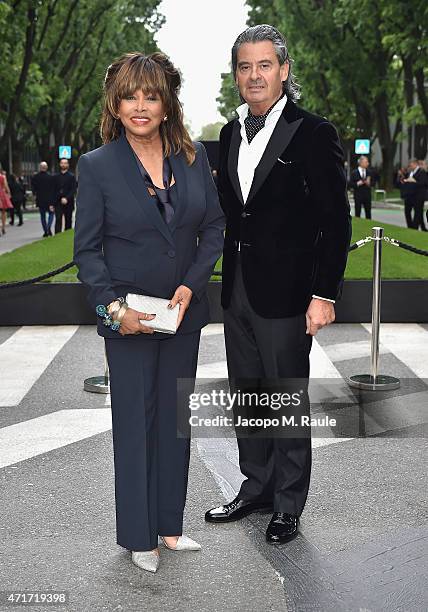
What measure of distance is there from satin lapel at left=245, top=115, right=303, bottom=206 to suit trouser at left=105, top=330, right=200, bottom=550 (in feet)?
2.46

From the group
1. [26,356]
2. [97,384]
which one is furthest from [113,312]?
[26,356]

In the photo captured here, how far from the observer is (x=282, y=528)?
14.3 feet

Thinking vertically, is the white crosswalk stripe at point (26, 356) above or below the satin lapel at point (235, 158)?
below

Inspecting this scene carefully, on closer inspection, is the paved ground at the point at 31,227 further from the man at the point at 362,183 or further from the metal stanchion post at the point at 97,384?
the metal stanchion post at the point at 97,384

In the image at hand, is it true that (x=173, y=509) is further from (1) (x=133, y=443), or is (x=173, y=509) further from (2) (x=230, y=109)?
(2) (x=230, y=109)

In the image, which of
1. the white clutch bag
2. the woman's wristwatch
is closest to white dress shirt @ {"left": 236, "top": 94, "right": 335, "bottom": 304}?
the white clutch bag

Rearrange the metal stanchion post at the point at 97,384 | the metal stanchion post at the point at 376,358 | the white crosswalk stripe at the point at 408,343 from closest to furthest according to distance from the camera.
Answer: the metal stanchion post at the point at 97,384 < the metal stanchion post at the point at 376,358 < the white crosswalk stripe at the point at 408,343

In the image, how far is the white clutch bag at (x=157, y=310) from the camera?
3.78 meters

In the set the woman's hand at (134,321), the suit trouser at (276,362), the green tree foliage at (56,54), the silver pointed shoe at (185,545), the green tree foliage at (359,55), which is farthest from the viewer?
the green tree foliage at (56,54)

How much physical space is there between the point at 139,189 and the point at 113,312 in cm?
50

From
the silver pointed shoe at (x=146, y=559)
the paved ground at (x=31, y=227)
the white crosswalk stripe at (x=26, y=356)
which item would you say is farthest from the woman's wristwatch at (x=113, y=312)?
the paved ground at (x=31, y=227)

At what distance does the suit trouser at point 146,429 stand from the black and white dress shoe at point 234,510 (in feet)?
1.74

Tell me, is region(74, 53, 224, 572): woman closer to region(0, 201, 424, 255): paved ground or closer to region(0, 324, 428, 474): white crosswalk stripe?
region(0, 324, 428, 474): white crosswalk stripe

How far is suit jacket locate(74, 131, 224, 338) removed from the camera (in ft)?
12.4
